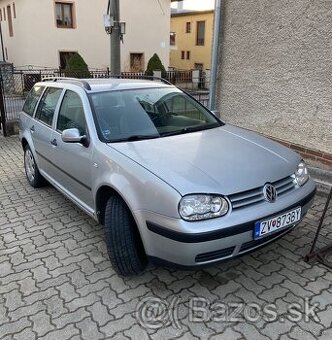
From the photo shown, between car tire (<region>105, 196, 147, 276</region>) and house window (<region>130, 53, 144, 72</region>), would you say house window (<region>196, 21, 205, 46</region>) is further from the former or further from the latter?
car tire (<region>105, 196, 147, 276</region>)

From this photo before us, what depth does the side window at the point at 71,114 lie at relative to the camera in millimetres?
3354

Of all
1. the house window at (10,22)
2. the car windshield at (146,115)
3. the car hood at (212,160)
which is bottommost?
the car hood at (212,160)

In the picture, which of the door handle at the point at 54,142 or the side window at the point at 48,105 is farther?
the side window at the point at 48,105

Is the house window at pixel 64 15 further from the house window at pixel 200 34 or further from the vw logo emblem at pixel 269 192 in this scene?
the vw logo emblem at pixel 269 192

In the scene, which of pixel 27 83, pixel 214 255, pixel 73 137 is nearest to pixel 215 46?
pixel 73 137

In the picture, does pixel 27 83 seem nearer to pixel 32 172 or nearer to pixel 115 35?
pixel 115 35

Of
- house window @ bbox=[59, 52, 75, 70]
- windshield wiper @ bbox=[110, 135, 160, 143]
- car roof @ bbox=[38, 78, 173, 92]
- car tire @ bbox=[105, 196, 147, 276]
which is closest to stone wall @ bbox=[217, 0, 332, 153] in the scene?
car roof @ bbox=[38, 78, 173, 92]

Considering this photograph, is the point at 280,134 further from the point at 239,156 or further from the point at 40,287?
the point at 40,287

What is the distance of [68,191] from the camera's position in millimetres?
3785

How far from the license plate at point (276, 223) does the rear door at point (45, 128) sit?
2.50 meters

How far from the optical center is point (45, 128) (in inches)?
162

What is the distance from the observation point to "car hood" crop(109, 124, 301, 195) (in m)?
2.43

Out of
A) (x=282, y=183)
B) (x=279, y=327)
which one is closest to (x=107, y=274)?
(x=279, y=327)

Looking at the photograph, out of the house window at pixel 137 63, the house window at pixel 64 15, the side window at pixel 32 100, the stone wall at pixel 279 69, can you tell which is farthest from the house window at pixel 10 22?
the stone wall at pixel 279 69
